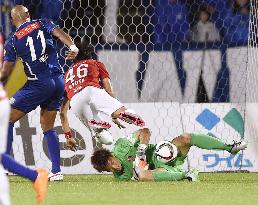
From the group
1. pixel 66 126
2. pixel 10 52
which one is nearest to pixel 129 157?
pixel 66 126

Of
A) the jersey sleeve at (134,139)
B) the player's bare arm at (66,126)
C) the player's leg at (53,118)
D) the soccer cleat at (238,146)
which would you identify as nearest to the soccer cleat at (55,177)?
the player's leg at (53,118)

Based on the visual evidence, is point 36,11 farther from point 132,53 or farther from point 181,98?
point 181,98

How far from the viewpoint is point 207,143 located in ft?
29.0

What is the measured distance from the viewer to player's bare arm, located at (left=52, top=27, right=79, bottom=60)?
27.4ft

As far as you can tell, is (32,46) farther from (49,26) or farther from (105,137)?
(105,137)

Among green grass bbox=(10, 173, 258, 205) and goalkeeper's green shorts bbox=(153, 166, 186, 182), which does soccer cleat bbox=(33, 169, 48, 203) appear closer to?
green grass bbox=(10, 173, 258, 205)

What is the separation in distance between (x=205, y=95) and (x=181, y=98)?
321 mm

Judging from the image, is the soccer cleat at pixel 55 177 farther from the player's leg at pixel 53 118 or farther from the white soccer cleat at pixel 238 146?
the white soccer cleat at pixel 238 146

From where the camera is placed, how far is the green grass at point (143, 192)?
651cm

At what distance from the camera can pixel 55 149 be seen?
9094mm

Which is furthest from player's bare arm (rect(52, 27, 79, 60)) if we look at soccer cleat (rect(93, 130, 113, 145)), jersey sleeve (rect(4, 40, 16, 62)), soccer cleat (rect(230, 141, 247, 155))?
soccer cleat (rect(230, 141, 247, 155))

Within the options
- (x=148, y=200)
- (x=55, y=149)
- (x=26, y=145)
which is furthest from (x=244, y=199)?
(x=26, y=145)

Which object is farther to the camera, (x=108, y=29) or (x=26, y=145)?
(x=108, y=29)

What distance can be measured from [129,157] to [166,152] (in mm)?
362
